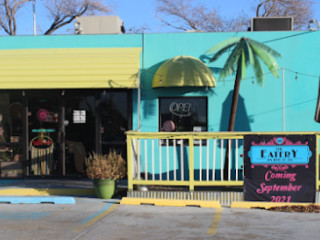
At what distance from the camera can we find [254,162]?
905 cm

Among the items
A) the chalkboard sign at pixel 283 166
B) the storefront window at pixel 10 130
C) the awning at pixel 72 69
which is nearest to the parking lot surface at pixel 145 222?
the chalkboard sign at pixel 283 166

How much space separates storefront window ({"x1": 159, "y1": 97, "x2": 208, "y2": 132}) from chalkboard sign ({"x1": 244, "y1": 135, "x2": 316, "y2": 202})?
3139mm

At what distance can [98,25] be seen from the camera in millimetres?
13328

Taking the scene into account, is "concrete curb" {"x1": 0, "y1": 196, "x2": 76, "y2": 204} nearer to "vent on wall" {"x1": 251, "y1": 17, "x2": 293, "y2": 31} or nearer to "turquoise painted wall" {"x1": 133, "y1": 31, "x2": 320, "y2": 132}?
"turquoise painted wall" {"x1": 133, "y1": 31, "x2": 320, "y2": 132}

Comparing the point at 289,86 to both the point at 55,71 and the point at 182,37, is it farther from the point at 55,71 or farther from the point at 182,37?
the point at 55,71

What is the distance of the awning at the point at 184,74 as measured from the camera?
11.2 metres

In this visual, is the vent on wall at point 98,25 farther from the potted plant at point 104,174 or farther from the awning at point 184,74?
the potted plant at point 104,174

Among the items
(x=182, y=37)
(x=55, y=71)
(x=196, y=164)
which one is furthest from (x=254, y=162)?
(x=55, y=71)

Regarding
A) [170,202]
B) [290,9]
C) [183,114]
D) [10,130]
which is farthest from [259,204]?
[290,9]

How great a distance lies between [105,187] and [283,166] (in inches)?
156

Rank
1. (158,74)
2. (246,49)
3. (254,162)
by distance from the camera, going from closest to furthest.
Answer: (254,162), (246,49), (158,74)

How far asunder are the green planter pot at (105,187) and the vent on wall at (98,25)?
5.42 meters

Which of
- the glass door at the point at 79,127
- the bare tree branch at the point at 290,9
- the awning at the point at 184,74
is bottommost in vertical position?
the glass door at the point at 79,127

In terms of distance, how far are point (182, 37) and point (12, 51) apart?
16.0 ft
